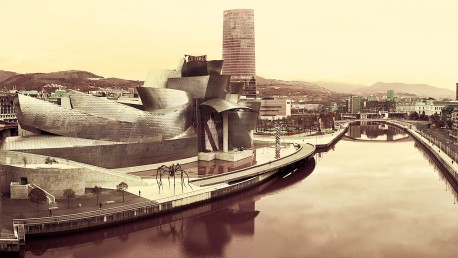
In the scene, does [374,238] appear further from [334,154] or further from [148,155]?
[334,154]

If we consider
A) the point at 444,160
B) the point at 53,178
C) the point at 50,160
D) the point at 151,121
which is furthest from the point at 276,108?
the point at 53,178

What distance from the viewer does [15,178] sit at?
118 feet

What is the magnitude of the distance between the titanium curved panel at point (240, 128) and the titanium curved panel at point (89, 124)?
1265 cm

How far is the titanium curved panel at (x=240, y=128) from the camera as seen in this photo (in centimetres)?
6016

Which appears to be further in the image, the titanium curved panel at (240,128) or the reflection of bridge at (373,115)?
the reflection of bridge at (373,115)

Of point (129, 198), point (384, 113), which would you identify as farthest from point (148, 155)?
point (384, 113)

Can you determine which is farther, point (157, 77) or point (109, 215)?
point (157, 77)

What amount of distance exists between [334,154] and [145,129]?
35.9 metres

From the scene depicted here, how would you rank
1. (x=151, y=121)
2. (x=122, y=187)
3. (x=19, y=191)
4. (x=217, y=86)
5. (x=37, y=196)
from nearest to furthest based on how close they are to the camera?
1. (x=37, y=196)
2. (x=19, y=191)
3. (x=122, y=187)
4. (x=151, y=121)
5. (x=217, y=86)

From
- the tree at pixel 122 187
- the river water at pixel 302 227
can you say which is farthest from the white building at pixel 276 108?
the tree at pixel 122 187

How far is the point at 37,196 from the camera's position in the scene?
3234cm

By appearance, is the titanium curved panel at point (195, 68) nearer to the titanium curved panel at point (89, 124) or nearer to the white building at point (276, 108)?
the titanium curved panel at point (89, 124)

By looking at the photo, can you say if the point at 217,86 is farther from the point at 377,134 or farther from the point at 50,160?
the point at 377,134

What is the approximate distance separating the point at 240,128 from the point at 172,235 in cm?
3169
